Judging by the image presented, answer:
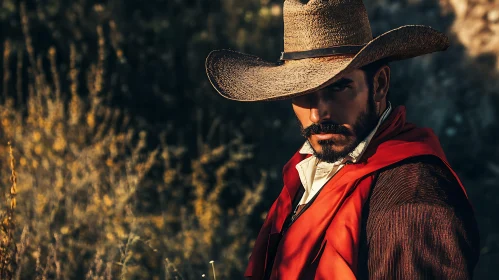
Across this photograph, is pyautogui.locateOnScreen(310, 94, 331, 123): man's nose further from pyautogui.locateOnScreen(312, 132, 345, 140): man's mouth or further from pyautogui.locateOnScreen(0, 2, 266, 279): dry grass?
pyautogui.locateOnScreen(0, 2, 266, 279): dry grass

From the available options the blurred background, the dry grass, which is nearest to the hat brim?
the dry grass

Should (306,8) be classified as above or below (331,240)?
above

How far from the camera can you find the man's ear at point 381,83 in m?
2.69

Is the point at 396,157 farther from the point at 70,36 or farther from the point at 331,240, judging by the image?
the point at 70,36

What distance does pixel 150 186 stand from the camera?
6.54 meters

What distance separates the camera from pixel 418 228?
7.23ft

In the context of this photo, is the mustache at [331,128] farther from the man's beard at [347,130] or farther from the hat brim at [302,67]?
the hat brim at [302,67]

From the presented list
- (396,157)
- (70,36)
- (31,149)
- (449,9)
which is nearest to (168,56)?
(70,36)

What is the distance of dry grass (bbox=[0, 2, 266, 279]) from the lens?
5168 mm

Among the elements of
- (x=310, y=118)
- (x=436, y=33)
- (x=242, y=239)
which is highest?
(x=436, y=33)

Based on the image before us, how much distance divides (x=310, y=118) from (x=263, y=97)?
0.66 ft

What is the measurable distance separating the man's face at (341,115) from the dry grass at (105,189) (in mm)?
2207

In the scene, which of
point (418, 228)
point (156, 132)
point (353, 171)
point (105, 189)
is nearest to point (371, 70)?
point (353, 171)

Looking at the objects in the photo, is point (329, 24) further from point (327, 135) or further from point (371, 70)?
point (327, 135)
